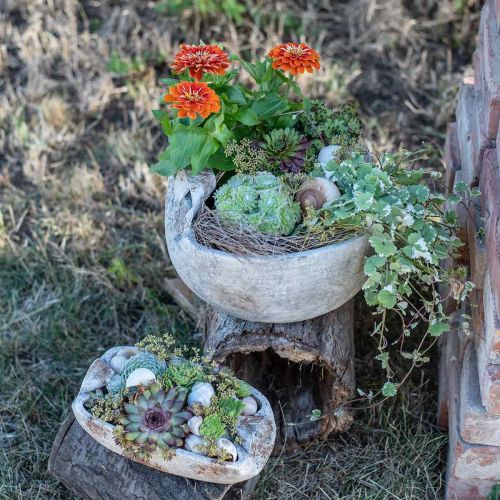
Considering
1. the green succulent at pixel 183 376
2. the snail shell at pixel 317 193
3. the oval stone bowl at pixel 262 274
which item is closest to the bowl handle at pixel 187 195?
the oval stone bowl at pixel 262 274

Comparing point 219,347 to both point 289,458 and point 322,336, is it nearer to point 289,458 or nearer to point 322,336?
point 322,336

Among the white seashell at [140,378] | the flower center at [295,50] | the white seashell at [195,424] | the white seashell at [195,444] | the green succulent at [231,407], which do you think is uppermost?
the flower center at [295,50]

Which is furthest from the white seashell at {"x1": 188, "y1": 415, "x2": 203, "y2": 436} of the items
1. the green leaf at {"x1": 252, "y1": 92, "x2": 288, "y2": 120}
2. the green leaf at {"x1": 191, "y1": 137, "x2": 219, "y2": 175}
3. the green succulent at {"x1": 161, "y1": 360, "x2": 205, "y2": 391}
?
the green leaf at {"x1": 252, "y1": 92, "x2": 288, "y2": 120}

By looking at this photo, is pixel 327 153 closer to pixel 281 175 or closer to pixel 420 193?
pixel 281 175

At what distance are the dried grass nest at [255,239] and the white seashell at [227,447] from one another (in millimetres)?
490

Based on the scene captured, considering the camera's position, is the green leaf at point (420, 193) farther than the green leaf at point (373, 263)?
Yes

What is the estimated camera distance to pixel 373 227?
211 centimetres

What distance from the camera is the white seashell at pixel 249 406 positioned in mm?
2182

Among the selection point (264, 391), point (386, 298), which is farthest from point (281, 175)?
point (264, 391)

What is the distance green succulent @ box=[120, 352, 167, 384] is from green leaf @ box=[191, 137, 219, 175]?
1.77 feet

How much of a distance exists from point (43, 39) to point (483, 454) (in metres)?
3.10

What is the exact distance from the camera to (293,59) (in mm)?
2314

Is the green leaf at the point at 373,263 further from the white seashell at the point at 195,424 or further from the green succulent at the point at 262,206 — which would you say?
the white seashell at the point at 195,424

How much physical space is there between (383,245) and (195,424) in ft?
2.22
